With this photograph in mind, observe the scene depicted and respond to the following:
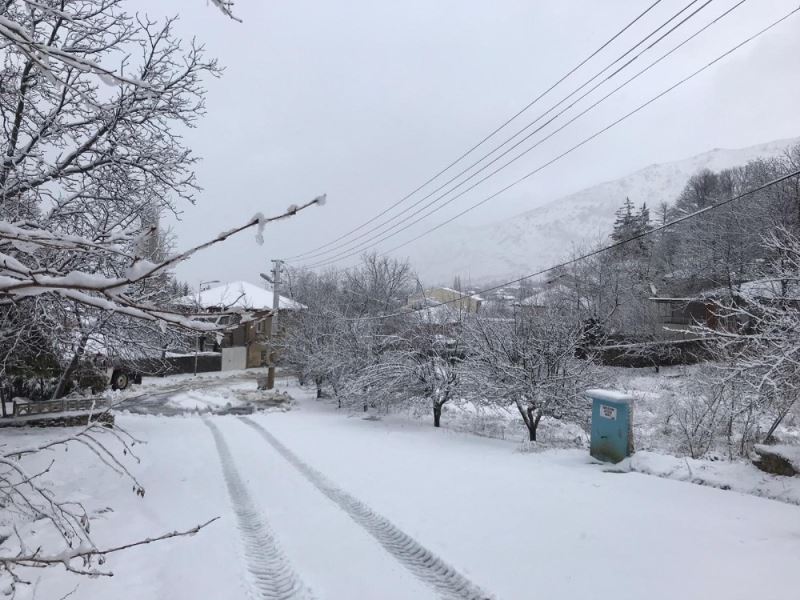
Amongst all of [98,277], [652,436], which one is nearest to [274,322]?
[652,436]

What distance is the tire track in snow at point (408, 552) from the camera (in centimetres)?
440

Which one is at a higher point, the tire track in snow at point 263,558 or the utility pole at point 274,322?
the utility pole at point 274,322

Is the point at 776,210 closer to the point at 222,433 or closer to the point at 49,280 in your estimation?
the point at 222,433

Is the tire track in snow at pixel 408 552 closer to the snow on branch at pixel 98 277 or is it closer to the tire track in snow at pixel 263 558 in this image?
the tire track in snow at pixel 263 558

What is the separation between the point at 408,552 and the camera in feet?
17.1

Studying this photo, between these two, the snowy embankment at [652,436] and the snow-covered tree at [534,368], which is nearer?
the snowy embankment at [652,436]

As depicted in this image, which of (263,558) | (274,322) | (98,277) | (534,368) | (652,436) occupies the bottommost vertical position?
(652,436)

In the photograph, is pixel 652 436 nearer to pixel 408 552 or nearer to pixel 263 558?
pixel 408 552

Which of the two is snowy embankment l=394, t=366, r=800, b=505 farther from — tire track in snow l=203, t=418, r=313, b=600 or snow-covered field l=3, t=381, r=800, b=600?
tire track in snow l=203, t=418, r=313, b=600

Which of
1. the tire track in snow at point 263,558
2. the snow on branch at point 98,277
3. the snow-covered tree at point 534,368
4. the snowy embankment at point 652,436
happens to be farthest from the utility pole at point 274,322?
the snow on branch at point 98,277

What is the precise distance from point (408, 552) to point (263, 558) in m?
1.57

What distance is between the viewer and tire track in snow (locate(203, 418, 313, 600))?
441 centimetres

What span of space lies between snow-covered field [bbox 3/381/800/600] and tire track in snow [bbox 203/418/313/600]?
20mm

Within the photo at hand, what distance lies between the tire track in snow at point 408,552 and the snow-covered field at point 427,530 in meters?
0.02
